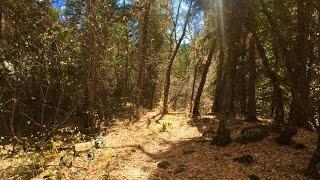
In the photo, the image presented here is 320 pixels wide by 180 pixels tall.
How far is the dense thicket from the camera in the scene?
38.6ft

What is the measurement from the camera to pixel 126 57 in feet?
111

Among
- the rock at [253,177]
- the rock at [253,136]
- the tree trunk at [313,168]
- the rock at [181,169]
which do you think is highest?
the rock at [253,136]

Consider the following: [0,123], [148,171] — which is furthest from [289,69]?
[0,123]

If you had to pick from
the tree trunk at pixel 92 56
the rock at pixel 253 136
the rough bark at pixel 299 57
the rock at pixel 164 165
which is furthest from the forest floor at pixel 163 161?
the tree trunk at pixel 92 56

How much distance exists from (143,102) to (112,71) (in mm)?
9796

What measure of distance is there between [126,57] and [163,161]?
70.8ft

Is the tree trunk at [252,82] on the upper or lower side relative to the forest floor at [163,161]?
upper

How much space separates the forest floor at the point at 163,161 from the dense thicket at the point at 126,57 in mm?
906

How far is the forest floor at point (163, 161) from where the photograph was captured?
11.7 meters

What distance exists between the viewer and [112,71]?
31.7 metres

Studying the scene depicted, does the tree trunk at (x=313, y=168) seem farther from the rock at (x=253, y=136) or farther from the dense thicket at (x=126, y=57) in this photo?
the rock at (x=253, y=136)

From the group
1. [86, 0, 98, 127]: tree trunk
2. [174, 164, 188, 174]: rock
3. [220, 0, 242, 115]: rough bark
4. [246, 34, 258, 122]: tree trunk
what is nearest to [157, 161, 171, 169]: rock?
[174, 164, 188, 174]: rock

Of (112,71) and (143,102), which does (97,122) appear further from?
(143,102)

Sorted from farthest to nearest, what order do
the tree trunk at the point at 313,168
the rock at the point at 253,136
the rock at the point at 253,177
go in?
the rock at the point at 253,136 → the rock at the point at 253,177 → the tree trunk at the point at 313,168
